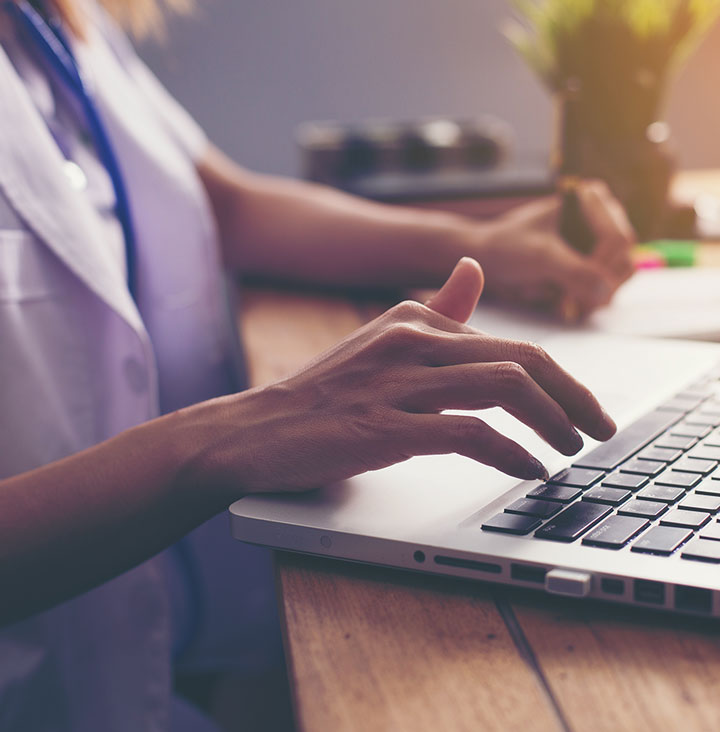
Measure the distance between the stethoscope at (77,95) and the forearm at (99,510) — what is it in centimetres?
35

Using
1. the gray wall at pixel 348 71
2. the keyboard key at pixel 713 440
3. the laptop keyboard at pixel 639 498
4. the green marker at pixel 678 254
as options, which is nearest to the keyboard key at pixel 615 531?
the laptop keyboard at pixel 639 498

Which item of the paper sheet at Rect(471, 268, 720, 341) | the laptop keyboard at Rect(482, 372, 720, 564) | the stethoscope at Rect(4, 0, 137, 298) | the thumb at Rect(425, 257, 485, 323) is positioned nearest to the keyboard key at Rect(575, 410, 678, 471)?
the laptop keyboard at Rect(482, 372, 720, 564)

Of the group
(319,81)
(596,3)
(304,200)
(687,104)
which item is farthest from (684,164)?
(304,200)

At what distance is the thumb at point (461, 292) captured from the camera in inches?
18.2

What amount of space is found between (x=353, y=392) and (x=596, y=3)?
84cm

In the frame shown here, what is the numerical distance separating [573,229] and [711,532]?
0.52 meters

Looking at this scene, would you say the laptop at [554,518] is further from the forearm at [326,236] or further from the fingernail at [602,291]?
the forearm at [326,236]

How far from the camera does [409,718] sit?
285 millimetres

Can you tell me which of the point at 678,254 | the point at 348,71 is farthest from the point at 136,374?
the point at 348,71

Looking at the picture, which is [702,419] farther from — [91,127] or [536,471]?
[91,127]

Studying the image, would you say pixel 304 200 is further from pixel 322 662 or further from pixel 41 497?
pixel 322 662

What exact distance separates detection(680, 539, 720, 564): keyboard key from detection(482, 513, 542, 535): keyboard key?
6cm

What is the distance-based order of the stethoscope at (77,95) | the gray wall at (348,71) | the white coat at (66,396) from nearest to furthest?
the white coat at (66,396) < the stethoscope at (77,95) < the gray wall at (348,71)

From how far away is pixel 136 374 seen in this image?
2.14 ft
